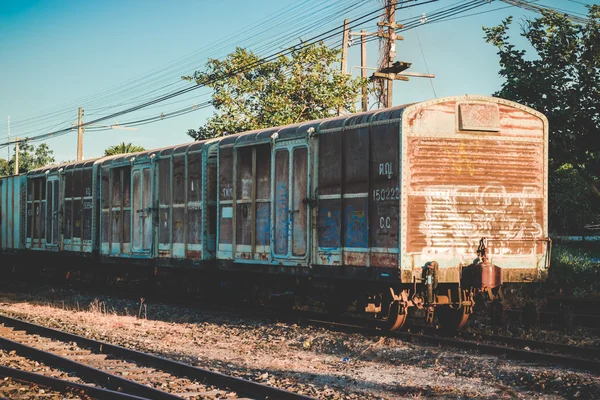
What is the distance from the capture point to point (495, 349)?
31.7 ft

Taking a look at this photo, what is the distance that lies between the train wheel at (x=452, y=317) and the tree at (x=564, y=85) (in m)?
6.99

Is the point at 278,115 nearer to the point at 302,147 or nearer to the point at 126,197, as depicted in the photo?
the point at 126,197

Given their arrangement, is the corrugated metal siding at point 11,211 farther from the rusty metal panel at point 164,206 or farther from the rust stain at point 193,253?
the rust stain at point 193,253

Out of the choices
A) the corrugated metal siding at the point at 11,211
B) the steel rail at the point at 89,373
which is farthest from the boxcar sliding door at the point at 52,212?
the steel rail at the point at 89,373

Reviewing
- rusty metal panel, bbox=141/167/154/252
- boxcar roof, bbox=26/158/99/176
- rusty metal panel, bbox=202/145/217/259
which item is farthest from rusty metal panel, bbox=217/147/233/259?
boxcar roof, bbox=26/158/99/176

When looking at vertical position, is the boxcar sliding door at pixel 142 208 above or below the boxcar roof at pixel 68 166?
below

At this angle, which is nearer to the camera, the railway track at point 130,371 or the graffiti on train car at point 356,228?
the railway track at point 130,371

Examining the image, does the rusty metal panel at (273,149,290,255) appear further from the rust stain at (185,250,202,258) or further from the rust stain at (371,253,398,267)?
the rust stain at (185,250,202,258)

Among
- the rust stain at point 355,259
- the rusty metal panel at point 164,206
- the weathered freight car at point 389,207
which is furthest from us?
the rusty metal panel at point 164,206

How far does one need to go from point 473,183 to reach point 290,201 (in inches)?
132

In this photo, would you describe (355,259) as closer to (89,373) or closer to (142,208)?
(89,373)

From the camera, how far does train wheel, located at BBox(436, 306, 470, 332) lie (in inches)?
448

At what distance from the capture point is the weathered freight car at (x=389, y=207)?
1055cm

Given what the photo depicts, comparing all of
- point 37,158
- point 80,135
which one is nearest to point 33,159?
point 37,158
